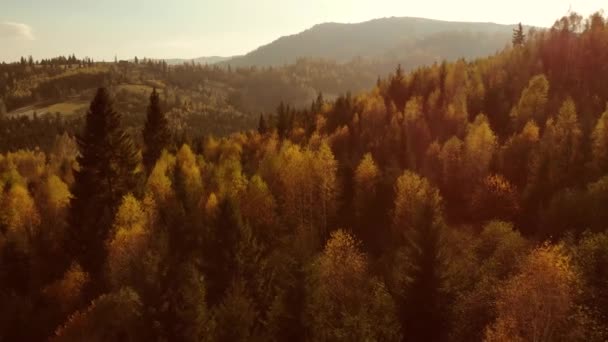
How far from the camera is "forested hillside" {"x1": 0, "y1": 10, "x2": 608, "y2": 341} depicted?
37125 millimetres

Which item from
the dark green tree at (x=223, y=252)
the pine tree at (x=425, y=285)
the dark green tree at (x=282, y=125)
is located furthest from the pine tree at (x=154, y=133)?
the pine tree at (x=425, y=285)

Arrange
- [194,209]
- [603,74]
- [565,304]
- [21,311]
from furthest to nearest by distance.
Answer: [603,74] < [194,209] < [21,311] < [565,304]

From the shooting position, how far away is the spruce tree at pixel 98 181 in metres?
51.6

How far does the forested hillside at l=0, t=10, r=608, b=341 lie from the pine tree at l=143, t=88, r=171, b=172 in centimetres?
26

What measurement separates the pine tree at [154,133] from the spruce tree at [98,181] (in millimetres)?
17910

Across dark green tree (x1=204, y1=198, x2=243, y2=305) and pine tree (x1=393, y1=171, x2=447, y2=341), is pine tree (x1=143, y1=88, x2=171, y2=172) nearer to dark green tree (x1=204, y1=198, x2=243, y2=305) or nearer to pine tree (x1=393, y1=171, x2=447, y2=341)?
dark green tree (x1=204, y1=198, x2=243, y2=305)

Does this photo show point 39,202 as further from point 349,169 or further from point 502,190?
point 502,190

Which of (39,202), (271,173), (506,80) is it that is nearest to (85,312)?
(39,202)

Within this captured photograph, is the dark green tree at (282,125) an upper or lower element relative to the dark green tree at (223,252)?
upper

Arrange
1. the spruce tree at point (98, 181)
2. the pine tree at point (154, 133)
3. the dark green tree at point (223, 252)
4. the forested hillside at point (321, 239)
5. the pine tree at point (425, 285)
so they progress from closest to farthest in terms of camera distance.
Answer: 1. the forested hillside at point (321, 239)
2. the pine tree at point (425, 285)
3. the dark green tree at point (223, 252)
4. the spruce tree at point (98, 181)
5. the pine tree at point (154, 133)

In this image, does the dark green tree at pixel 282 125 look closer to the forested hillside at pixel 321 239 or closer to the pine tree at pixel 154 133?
the forested hillside at pixel 321 239

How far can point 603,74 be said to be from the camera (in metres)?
121

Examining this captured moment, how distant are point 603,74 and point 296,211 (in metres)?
96.9

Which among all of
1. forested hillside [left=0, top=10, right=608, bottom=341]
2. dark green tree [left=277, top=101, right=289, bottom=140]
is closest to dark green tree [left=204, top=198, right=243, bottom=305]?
forested hillside [left=0, top=10, right=608, bottom=341]
